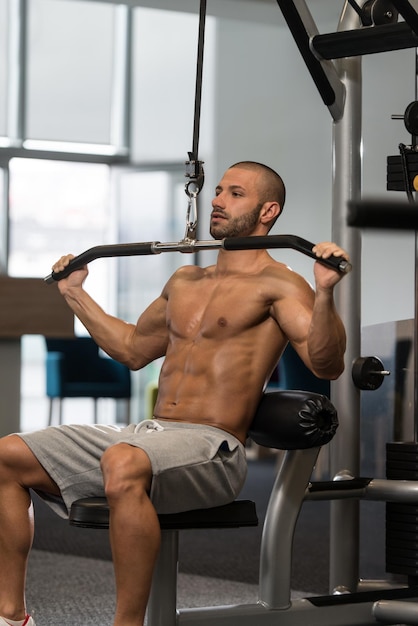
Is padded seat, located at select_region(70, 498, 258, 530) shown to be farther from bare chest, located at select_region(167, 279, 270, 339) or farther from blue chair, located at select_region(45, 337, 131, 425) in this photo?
blue chair, located at select_region(45, 337, 131, 425)

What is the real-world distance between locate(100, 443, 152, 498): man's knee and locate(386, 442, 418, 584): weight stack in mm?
877

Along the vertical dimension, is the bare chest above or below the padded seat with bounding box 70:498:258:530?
above

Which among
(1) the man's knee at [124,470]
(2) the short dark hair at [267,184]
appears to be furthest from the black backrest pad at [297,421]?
(2) the short dark hair at [267,184]

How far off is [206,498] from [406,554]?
0.76m

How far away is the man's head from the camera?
7.09 ft

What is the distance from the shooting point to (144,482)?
5.80 ft

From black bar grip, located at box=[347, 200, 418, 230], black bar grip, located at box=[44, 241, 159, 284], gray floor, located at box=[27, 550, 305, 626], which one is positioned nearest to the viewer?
black bar grip, located at box=[347, 200, 418, 230]

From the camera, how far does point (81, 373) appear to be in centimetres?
734

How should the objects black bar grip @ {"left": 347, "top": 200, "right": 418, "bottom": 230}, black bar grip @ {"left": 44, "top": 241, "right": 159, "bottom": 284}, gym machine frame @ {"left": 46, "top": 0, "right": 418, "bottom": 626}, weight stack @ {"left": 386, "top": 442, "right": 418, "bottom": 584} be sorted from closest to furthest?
black bar grip @ {"left": 347, "top": 200, "right": 418, "bottom": 230} → black bar grip @ {"left": 44, "top": 241, "right": 159, "bottom": 284} → gym machine frame @ {"left": 46, "top": 0, "right": 418, "bottom": 626} → weight stack @ {"left": 386, "top": 442, "right": 418, "bottom": 584}

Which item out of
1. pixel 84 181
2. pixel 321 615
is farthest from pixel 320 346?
pixel 84 181

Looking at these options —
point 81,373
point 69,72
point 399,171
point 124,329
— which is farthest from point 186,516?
point 69,72

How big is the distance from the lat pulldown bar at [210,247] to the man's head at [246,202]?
19cm

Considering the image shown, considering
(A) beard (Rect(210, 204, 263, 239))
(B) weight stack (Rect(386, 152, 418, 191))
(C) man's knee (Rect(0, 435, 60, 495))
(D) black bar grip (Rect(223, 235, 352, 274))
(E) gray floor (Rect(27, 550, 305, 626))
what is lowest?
(E) gray floor (Rect(27, 550, 305, 626))

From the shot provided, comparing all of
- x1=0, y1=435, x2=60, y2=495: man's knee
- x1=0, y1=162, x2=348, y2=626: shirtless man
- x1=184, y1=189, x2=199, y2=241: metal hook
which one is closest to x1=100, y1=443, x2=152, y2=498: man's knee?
x1=0, y1=162, x2=348, y2=626: shirtless man
